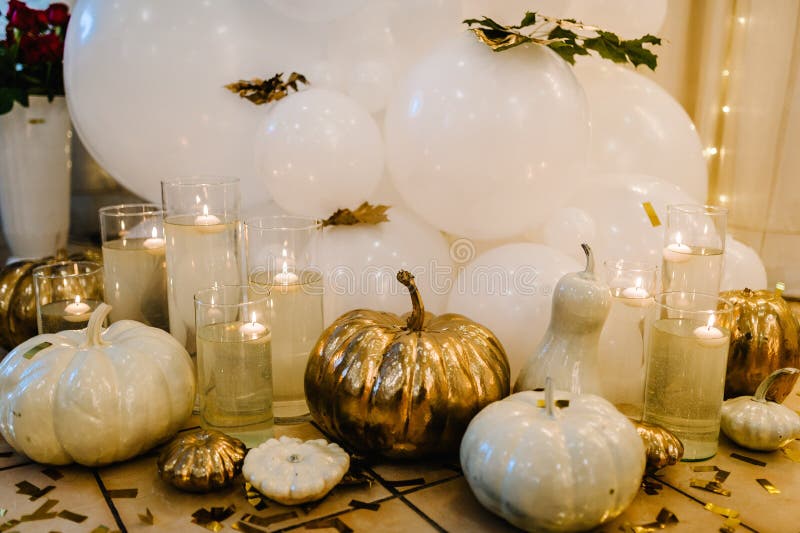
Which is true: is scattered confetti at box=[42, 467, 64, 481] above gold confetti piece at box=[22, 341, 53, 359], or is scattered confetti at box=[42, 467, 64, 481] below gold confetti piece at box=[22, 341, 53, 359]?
below

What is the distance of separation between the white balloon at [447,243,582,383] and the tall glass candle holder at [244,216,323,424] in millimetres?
334

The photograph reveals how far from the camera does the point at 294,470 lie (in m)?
1.14

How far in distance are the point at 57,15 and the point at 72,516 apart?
1831 mm

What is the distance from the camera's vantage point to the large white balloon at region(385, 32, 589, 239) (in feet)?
4.88

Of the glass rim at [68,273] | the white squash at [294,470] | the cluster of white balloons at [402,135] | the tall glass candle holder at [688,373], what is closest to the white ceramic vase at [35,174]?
the cluster of white balloons at [402,135]

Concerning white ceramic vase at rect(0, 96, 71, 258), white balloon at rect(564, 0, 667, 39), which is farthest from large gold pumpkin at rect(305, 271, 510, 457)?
white ceramic vase at rect(0, 96, 71, 258)

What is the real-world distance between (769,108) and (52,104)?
255 cm

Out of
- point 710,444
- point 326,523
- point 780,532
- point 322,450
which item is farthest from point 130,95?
point 780,532

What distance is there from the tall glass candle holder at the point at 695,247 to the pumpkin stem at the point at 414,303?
1.88ft

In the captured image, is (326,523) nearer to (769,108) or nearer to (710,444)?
(710,444)

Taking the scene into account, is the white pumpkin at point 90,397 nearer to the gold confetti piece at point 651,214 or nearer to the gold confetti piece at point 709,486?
the gold confetti piece at point 709,486

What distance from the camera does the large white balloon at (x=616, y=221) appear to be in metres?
1.73

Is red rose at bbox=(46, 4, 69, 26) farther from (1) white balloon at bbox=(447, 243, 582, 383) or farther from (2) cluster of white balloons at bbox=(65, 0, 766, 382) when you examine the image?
(1) white balloon at bbox=(447, 243, 582, 383)

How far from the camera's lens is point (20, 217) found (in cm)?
242
